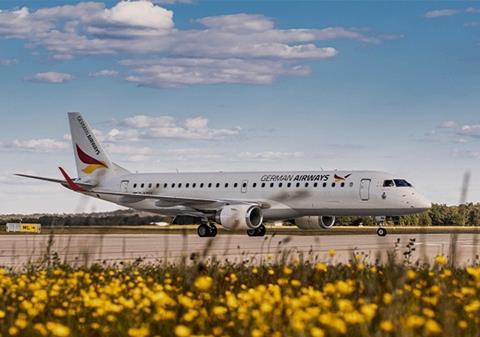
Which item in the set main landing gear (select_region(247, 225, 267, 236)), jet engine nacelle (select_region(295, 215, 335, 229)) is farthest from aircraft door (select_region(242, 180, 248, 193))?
jet engine nacelle (select_region(295, 215, 335, 229))

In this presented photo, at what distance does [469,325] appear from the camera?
22.7 feet

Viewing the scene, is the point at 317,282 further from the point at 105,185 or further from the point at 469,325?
the point at 105,185

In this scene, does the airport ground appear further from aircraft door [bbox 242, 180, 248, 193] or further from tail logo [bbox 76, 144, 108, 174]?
tail logo [bbox 76, 144, 108, 174]

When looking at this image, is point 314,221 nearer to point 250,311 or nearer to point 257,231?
point 257,231

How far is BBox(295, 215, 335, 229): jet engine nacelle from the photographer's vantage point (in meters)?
39.3

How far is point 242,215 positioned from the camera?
35312 millimetres

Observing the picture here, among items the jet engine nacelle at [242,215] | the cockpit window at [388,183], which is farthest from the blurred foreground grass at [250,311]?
the cockpit window at [388,183]

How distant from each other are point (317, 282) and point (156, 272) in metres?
2.78

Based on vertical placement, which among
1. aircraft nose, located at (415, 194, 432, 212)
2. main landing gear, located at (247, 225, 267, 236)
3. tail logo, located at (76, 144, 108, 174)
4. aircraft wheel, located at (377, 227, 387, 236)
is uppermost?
tail logo, located at (76, 144, 108, 174)

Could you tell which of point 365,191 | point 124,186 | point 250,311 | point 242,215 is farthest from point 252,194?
point 250,311

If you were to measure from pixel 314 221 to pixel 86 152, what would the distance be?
1516 centimetres

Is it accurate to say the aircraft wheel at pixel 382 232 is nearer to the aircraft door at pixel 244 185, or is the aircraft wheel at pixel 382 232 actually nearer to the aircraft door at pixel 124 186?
the aircraft door at pixel 244 185

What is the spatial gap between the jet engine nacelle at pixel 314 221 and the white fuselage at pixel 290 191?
1245 millimetres

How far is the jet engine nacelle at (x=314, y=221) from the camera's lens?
39.3 meters
